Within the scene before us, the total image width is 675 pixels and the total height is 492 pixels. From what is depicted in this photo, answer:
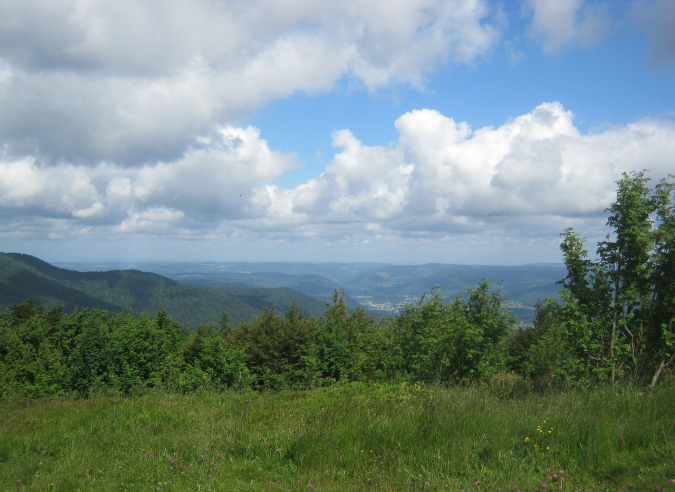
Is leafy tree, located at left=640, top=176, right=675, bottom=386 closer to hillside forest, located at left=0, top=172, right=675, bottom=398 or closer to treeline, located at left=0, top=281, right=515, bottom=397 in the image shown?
hillside forest, located at left=0, top=172, right=675, bottom=398

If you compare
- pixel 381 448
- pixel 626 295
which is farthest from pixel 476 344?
pixel 381 448

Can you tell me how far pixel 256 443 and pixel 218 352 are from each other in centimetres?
1885

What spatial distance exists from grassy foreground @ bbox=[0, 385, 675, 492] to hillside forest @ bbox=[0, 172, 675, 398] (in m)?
2.01

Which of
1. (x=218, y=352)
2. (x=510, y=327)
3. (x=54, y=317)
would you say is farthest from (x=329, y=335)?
(x=54, y=317)

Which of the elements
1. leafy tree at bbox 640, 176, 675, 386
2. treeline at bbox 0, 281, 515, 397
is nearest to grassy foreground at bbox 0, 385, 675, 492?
leafy tree at bbox 640, 176, 675, 386

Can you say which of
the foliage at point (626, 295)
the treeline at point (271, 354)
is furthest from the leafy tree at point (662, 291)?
the treeline at point (271, 354)

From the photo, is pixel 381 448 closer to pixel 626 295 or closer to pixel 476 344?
pixel 626 295

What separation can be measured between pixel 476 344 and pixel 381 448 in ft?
29.1

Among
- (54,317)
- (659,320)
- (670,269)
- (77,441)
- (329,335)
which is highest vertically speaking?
(670,269)

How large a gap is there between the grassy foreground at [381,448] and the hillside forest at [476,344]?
201 cm

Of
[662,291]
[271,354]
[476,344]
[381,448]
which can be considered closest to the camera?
[381,448]

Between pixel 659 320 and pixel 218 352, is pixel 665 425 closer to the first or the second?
pixel 659 320

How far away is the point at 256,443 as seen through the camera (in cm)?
516

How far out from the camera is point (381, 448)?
4824mm
